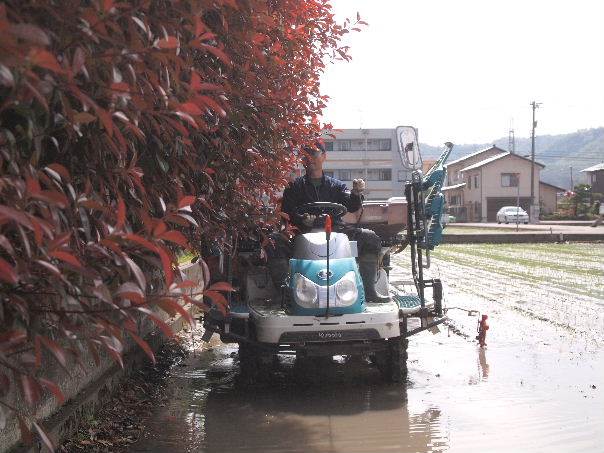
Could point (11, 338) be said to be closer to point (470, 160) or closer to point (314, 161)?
point (314, 161)

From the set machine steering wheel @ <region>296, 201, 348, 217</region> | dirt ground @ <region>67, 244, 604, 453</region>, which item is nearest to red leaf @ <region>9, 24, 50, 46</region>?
dirt ground @ <region>67, 244, 604, 453</region>

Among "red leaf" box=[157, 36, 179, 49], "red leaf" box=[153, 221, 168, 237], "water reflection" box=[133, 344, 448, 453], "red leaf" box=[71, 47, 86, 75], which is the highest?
"red leaf" box=[157, 36, 179, 49]

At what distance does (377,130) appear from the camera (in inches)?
3917

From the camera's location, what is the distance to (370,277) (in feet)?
26.5

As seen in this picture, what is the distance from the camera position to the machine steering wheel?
26.1ft

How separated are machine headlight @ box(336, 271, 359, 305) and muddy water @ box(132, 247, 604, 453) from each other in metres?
1.00

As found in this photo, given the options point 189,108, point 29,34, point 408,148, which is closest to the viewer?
point 29,34

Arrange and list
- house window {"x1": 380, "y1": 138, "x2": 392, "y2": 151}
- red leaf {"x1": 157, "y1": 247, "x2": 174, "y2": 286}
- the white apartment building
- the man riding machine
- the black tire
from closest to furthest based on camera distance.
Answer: red leaf {"x1": 157, "y1": 247, "x2": 174, "y2": 286}
the man riding machine
the black tire
the white apartment building
house window {"x1": 380, "y1": 138, "x2": 392, "y2": 151}

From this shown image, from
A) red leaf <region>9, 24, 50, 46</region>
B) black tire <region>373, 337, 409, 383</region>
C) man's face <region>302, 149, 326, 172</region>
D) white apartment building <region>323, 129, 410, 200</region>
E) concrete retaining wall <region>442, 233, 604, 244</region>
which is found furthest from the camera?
white apartment building <region>323, 129, 410, 200</region>

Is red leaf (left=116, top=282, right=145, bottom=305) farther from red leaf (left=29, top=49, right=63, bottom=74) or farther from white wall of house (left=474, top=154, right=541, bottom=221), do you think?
white wall of house (left=474, top=154, right=541, bottom=221)

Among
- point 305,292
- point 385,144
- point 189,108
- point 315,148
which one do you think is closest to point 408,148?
point 315,148

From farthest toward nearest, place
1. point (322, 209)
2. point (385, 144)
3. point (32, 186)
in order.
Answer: point (385, 144) < point (322, 209) < point (32, 186)

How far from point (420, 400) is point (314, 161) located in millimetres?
2798

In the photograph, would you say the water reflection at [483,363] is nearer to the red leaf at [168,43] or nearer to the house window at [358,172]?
the red leaf at [168,43]
